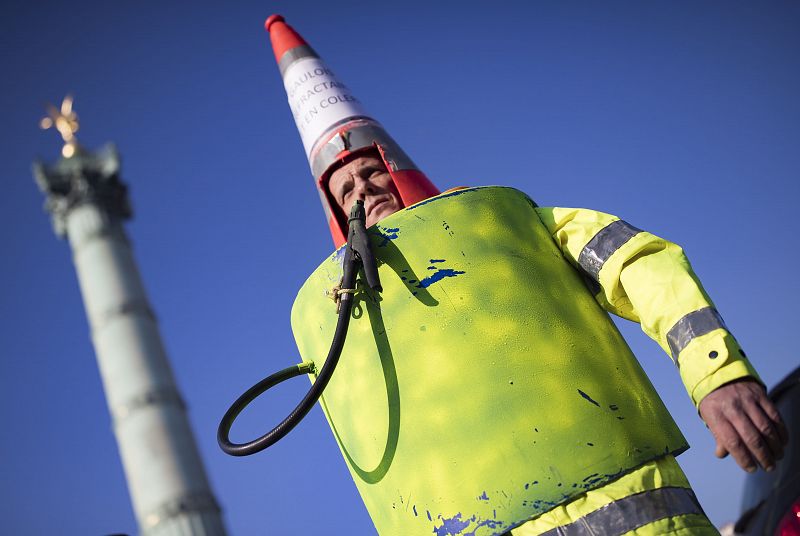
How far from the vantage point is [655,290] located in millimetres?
2156

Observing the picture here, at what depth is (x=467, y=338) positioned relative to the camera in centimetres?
221

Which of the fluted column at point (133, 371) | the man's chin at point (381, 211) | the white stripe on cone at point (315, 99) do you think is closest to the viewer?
the man's chin at point (381, 211)

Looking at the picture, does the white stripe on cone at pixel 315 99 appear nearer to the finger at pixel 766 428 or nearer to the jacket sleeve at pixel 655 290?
the jacket sleeve at pixel 655 290

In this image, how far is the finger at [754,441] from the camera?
1851 mm

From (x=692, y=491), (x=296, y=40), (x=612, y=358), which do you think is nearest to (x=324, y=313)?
(x=612, y=358)

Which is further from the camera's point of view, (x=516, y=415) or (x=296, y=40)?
(x=296, y=40)

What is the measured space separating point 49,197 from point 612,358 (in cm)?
2708

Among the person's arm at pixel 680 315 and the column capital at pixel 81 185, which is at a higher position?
the column capital at pixel 81 185

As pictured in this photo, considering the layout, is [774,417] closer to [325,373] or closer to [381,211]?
[325,373]

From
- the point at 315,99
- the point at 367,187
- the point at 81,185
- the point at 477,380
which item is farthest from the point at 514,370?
the point at 81,185

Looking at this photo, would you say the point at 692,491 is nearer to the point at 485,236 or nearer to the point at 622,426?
the point at 622,426

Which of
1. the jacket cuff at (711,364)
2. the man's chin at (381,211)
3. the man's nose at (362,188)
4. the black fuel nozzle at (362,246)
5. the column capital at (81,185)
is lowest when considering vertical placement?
the jacket cuff at (711,364)

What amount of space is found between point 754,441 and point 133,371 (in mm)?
20939

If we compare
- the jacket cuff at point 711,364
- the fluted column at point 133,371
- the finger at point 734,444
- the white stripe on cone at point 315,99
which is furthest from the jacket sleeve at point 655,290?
the fluted column at point 133,371
